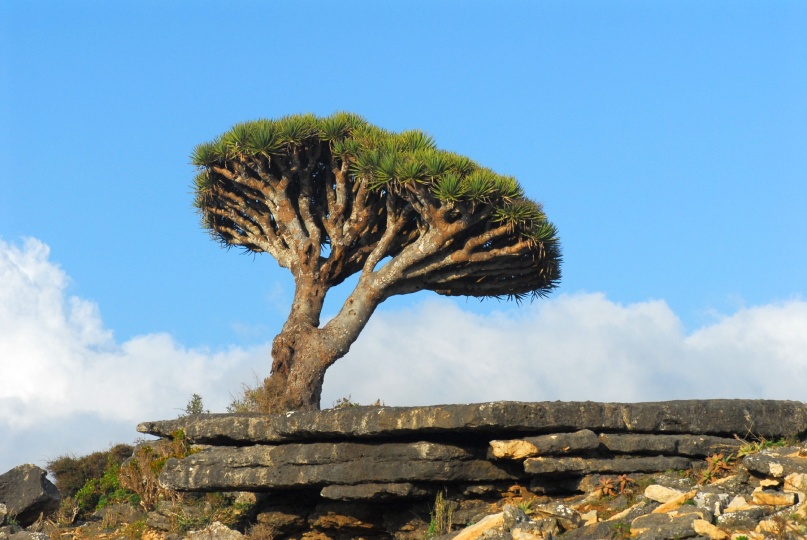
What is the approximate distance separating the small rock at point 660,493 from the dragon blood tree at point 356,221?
8.97 metres

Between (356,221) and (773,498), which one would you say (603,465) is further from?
(356,221)

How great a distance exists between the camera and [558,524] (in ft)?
41.6

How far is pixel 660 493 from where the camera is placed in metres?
12.6

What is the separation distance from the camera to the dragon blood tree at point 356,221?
20.7 m

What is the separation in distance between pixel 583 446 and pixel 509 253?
8355mm

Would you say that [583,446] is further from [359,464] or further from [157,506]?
[157,506]

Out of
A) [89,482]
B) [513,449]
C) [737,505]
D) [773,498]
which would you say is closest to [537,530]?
[513,449]

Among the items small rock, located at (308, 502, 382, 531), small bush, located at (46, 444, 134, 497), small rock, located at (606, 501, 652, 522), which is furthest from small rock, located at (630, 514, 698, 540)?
small bush, located at (46, 444, 134, 497)

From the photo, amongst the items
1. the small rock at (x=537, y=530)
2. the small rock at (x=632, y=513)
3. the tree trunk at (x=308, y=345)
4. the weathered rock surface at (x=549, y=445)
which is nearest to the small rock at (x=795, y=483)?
the small rock at (x=632, y=513)

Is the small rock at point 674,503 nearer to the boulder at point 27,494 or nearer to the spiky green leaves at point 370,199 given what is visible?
the spiky green leaves at point 370,199

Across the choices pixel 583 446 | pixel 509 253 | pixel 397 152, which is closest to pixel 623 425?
pixel 583 446

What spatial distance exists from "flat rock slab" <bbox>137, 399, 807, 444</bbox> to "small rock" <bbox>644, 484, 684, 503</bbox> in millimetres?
1544

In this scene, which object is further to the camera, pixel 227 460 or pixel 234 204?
pixel 234 204

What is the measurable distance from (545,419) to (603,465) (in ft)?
3.44
